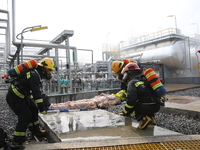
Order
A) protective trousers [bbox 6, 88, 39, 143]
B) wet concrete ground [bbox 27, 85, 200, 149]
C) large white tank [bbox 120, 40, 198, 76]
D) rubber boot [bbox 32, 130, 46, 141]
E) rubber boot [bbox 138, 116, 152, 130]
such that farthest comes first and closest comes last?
1. large white tank [bbox 120, 40, 198, 76]
2. rubber boot [bbox 32, 130, 46, 141]
3. rubber boot [bbox 138, 116, 152, 130]
4. protective trousers [bbox 6, 88, 39, 143]
5. wet concrete ground [bbox 27, 85, 200, 149]

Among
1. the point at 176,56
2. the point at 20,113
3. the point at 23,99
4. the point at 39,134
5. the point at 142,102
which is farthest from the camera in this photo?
the point at 176,56

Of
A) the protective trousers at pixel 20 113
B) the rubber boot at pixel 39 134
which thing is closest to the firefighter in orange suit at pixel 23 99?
the protective trousers at pixel 20 113

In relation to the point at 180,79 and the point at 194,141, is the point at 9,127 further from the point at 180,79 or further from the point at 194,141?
the point at 180,79

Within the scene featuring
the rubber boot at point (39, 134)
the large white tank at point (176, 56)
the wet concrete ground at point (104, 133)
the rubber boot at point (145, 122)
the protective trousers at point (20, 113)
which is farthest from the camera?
the large white tank at point (176, 56)

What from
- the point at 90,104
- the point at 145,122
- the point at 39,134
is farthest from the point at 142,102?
the point at 39,134

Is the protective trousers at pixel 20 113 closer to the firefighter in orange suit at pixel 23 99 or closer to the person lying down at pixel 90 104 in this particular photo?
the firefighter in orange suit at pixel 23 99

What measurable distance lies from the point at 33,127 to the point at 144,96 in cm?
260

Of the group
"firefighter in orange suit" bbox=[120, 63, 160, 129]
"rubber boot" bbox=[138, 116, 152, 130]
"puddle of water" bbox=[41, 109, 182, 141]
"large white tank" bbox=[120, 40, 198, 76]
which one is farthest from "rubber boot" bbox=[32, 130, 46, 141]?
→ "large white tank" bbox=[120, 40, 198, 76]

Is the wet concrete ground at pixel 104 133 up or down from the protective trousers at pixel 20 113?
down

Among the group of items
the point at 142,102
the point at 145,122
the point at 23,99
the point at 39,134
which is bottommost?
the point at 39,134

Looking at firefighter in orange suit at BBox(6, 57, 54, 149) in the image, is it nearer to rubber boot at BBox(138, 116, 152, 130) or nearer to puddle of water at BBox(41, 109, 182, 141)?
puddle of water at BBox(41, 109, 182, 141)

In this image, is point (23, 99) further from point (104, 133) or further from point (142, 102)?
point (142, 102)

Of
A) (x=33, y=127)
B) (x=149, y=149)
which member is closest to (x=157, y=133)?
(x=149, y=149)

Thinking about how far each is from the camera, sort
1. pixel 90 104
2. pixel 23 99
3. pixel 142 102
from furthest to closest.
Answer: pixel 90 104 < pixel 142 102 < pixel 23 99
